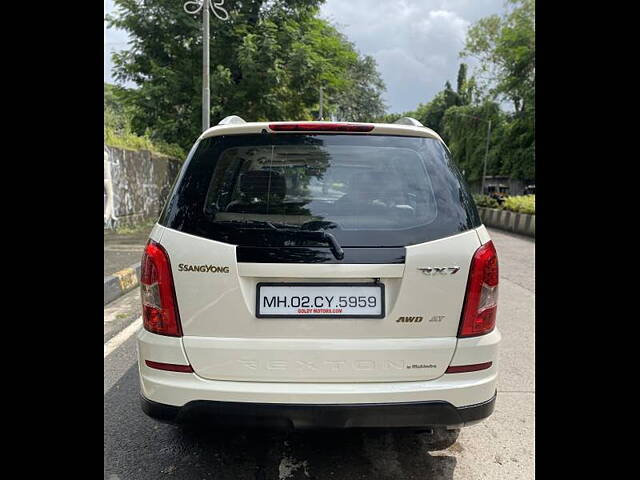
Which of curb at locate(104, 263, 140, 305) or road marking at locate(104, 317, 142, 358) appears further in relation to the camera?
curb at locate(104, 263, 140, 305)

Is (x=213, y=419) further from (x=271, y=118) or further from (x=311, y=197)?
(x=271, y=118)

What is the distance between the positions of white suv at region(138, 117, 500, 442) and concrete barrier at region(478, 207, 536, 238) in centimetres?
1252

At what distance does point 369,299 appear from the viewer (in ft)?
6.70

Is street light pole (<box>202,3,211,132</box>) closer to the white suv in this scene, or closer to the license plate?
the white suv

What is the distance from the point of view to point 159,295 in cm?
211

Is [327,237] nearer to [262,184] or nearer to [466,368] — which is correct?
[262,184]

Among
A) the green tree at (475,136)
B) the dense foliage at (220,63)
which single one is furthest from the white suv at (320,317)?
the green tree at (475,136)

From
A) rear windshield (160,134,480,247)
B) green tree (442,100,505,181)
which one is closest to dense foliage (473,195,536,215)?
rear windshield (160,134,480,247)

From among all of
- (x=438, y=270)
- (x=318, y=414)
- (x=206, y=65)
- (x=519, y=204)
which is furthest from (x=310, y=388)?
(x=519, y=204)

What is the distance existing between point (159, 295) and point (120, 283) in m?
4.79

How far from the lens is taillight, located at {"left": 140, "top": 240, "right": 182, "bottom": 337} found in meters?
2.09
